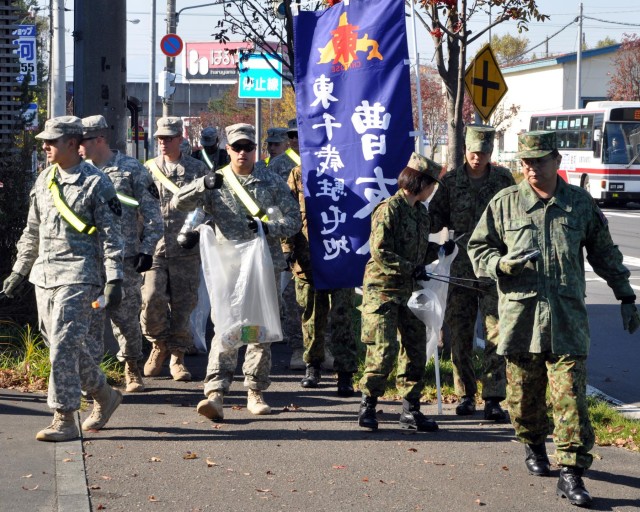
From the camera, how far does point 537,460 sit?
652cm

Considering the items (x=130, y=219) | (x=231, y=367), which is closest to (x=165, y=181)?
(x=130, y=219)

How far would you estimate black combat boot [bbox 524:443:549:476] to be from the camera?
6496 millimetres

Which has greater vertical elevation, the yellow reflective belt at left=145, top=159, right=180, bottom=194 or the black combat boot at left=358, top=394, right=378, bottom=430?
the yellow reflective belt at left=145, top=159, right=180, bottom=194

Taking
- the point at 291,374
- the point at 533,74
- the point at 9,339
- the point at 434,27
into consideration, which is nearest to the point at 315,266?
the point at 291,374

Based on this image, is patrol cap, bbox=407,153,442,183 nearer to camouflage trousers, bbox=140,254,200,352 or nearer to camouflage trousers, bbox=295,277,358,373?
camouflage trousers, bbox=295,277,358,373

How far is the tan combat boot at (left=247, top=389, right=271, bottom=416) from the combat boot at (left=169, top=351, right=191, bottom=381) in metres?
1.32

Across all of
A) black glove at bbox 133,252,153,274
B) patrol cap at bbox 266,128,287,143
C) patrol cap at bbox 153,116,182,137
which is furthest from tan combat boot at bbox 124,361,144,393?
patrol cap at bbox 266,128,287,143

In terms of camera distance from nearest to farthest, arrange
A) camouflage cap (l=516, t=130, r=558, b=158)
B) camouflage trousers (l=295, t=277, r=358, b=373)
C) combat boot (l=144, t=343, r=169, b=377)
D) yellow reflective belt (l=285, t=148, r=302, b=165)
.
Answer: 1. camouflage cap (l=516, t=130, r=558, b=158)
2. camouflage trousers (l=295, t=277, r=358, b=373)
3. combat boot (l=144, t=343, r=169, b=377)
4. yellow reflective belt (l=285, t=148, r=302, b=165)

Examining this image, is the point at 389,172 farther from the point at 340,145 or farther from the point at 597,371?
the point at 597,371

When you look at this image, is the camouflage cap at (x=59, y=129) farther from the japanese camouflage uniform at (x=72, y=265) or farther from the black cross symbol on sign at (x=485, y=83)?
the black cross symbol on sign at (x=485, y=83)

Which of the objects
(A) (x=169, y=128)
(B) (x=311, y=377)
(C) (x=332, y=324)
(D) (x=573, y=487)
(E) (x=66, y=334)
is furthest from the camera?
(A) (x=169, y=128)

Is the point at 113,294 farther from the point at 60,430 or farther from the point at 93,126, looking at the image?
the point at 93,126

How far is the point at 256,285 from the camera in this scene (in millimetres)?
7926

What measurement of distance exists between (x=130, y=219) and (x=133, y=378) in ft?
4.20
